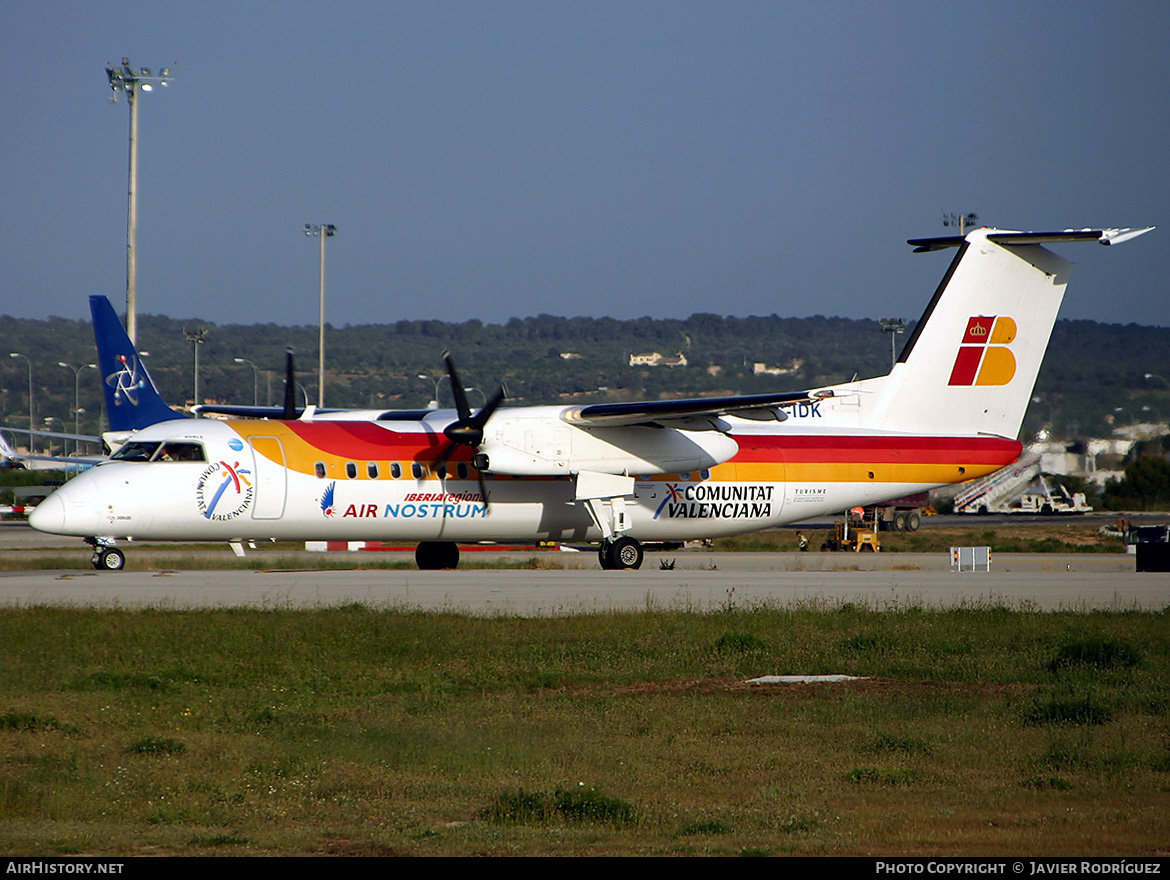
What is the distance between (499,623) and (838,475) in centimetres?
1259

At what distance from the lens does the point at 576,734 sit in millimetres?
10328

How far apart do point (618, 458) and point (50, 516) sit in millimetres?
11023

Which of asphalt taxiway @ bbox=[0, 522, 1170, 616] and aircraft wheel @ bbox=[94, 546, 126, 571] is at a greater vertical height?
aircraft wheel @ bbox=[94, 546, 126, 571]

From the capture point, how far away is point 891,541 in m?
44.9

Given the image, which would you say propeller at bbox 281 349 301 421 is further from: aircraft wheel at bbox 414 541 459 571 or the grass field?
the grass field

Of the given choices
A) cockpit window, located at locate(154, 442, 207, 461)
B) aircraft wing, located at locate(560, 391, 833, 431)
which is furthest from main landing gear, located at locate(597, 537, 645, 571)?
cockpit window, located at locate(154, 442, 207, 461)

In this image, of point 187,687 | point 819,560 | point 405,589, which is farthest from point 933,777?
point 819,560

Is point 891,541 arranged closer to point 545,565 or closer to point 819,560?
point 819,560

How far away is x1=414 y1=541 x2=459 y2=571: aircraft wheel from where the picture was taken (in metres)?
26.3

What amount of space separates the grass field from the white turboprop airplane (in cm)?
A: 612

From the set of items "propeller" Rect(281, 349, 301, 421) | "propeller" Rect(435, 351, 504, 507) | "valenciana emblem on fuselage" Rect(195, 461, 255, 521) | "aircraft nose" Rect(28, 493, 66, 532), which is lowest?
"aircraft nose" Rect(28, 493, 66, 532)

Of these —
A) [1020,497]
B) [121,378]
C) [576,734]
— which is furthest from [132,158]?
[1020,497]

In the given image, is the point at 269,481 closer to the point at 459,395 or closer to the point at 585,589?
the point at 459,395

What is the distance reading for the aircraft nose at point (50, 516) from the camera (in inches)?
833
